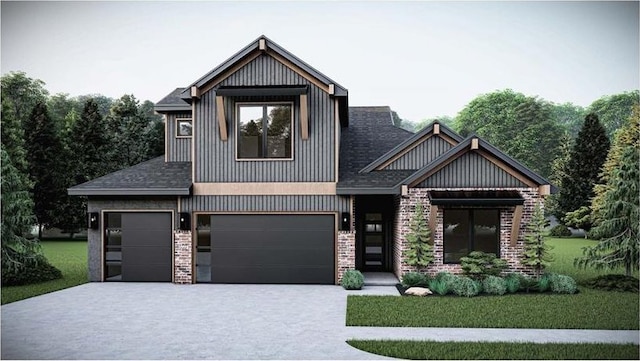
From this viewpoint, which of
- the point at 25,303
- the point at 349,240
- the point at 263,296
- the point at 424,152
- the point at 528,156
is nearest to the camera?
the point at 25,303

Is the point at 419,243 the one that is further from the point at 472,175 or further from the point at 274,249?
the point at 274,249

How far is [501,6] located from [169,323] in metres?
9.66

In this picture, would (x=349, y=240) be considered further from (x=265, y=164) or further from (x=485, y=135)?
(x=485, y=135)

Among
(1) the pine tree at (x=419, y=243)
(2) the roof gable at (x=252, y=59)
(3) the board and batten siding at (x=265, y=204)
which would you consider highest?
(2) the roof gable at (x=252, y=59)

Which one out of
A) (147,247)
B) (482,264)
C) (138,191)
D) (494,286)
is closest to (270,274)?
(147,247)

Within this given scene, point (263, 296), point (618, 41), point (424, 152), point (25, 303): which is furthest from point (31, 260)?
point (618, 41)

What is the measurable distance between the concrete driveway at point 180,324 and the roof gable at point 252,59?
603 cm

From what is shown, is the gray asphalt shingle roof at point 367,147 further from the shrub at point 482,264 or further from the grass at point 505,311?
the grass at point 505,311

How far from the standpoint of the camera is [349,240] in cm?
1524

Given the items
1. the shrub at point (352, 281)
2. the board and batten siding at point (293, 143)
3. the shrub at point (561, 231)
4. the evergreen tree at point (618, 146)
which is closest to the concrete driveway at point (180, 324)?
the shrub at point (352, 281)

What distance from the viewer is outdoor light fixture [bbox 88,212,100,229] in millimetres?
15844

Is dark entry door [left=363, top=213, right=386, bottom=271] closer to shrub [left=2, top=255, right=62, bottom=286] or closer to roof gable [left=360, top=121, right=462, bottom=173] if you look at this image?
roof gable [left=360, top=121, right=462, bottom=173]

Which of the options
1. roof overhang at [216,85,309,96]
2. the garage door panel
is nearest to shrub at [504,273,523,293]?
the garage door panel

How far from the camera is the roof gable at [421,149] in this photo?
16.7 metres
